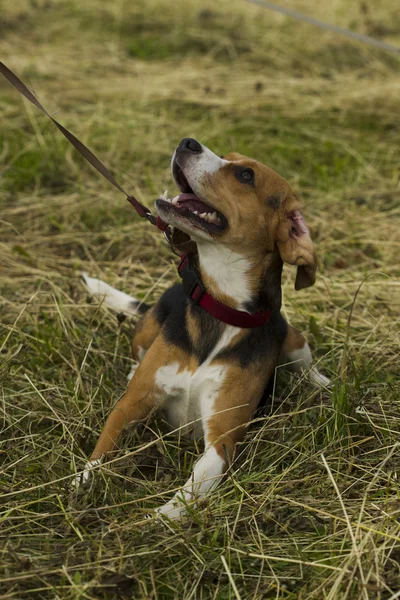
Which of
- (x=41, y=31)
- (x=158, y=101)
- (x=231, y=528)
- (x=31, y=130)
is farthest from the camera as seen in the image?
(x=41, y=31)

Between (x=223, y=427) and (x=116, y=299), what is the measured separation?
1.61 metres

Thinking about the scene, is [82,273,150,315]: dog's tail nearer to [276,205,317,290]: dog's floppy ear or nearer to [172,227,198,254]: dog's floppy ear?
[172,227,198,254]: dog's floppy ear

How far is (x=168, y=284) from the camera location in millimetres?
5871

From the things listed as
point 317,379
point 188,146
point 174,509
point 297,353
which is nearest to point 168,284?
point 297,353

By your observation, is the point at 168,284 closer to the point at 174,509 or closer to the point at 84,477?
the point at 84,477

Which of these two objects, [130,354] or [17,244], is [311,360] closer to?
[130,354]

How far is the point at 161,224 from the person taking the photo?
Result: 4281 millimetres

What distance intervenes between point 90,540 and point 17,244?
329 cm

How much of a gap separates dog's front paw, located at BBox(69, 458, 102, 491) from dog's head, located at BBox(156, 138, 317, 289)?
1118mm

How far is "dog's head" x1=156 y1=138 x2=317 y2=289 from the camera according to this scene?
13.0 feet

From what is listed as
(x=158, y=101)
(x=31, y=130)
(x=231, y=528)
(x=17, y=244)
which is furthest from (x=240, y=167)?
(x=158, y=101)

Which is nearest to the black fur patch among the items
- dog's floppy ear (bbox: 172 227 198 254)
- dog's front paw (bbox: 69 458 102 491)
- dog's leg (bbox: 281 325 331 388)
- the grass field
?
dog's floppy ear (bbox: 172 227 198 254)

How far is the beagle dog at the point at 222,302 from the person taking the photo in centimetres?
400

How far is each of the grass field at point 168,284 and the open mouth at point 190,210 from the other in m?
0.77
